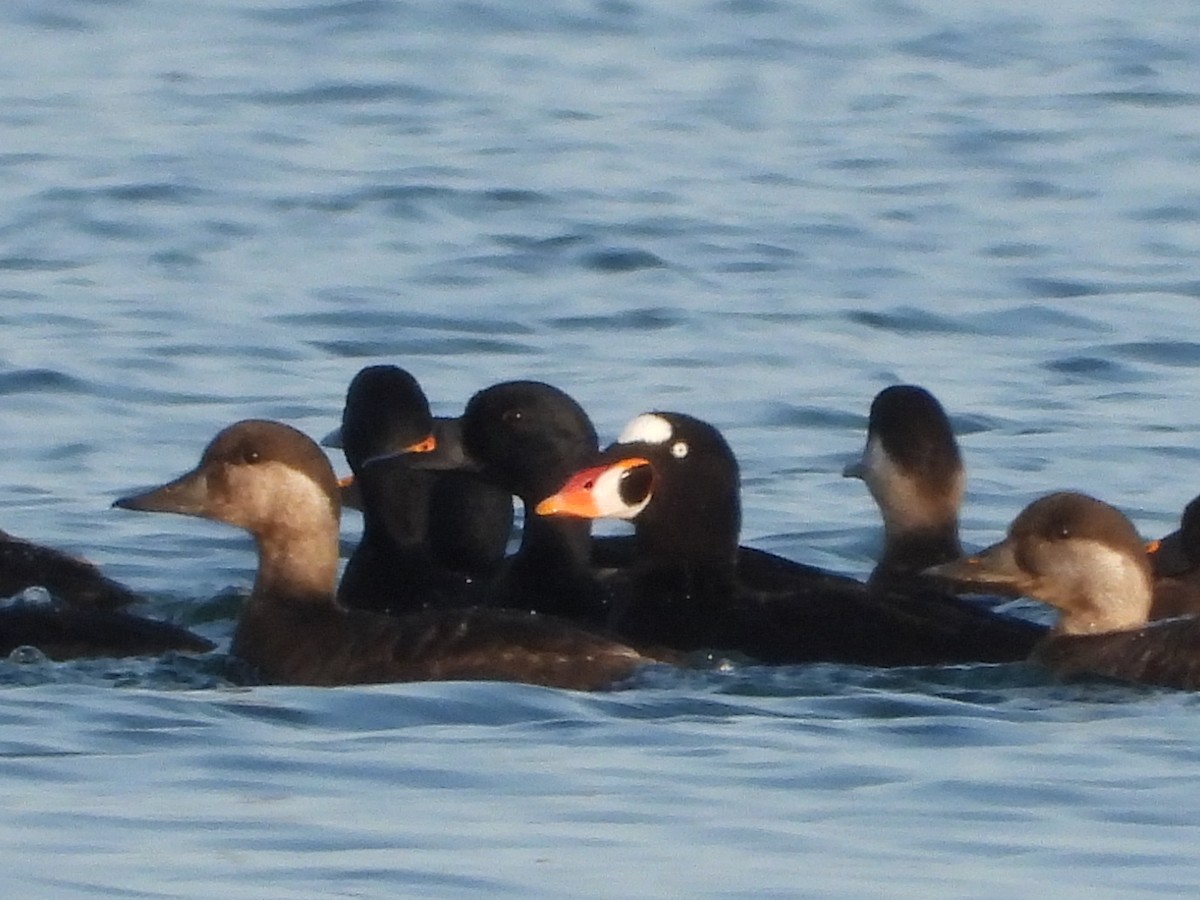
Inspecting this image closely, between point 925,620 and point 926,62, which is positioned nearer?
point 925,620

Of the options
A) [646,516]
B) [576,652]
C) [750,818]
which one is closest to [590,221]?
[646,516]

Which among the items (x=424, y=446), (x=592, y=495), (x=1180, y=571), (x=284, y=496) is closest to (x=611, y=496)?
(x=592, y=495)

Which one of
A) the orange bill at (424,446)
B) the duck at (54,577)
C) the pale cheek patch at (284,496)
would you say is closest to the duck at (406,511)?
the orange bill at (424,446)

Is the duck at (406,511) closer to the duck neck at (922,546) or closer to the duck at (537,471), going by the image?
the duck at (537,471)

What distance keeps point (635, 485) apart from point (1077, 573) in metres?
1.46

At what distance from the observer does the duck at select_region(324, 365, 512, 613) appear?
1227 centimetres

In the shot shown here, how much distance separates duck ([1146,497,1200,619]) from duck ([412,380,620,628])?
1.83m

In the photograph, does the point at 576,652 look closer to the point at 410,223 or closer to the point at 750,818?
the point at 750,818

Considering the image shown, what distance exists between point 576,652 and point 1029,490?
4949mm

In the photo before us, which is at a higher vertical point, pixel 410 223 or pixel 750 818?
pixel 410 223

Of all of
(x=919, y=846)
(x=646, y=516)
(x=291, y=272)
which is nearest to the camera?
(x=919, y=846)

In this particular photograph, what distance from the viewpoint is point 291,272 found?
1920 cm

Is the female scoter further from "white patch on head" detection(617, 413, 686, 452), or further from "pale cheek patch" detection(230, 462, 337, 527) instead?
"pale cheek patch" detection(230, 462, 337, 527)

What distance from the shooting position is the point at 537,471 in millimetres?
11953
